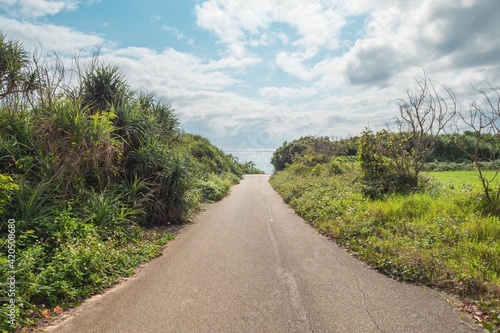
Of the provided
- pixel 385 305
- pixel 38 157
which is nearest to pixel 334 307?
pixel 385 305

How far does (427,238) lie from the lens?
5.78 meters

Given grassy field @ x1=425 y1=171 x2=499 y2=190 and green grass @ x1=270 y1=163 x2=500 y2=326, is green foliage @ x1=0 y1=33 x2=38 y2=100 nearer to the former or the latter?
green grass @ x1=270 y1=163 x2=500 y2=326

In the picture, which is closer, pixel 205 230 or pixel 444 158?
pixel 205 230

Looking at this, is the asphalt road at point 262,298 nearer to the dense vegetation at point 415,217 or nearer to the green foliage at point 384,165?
the dense vegetation at point 415,217

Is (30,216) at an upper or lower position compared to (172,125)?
lower

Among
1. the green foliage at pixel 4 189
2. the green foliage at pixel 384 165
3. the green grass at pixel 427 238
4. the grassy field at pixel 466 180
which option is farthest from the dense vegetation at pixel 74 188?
the grassy field at pixel 466 180

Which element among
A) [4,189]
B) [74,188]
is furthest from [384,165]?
[4,189]

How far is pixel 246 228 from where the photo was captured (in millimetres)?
8602

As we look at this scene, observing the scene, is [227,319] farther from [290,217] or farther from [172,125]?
[172,125]

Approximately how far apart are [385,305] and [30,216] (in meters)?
5.70

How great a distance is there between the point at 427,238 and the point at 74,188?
7.47 metres

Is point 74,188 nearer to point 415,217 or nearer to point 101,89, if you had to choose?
point 101,89

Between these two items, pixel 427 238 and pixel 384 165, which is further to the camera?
pixel 384 165

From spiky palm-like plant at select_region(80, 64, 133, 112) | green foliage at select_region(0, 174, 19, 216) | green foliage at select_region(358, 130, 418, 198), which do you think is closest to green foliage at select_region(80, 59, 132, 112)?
spiky palm-like plant at select_region(80, 64, 133, 112)
